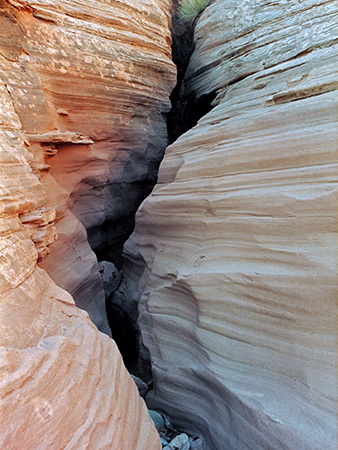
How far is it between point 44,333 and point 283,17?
4.75m

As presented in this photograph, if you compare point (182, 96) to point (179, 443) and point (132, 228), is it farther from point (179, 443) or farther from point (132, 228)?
point (179, 443)

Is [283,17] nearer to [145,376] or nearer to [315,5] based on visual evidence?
[315,5]

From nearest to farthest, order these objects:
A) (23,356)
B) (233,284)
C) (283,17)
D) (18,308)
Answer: (23,356), (18,308), (233,284), (283,17)

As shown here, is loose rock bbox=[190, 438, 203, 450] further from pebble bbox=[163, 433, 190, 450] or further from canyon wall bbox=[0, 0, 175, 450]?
canyon wall bbox=[0, 0, 175, 450]

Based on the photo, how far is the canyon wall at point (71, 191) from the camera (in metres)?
1.52

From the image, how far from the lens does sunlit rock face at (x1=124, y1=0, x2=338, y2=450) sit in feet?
6.57

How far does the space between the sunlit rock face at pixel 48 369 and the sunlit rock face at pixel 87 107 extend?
0.62 m

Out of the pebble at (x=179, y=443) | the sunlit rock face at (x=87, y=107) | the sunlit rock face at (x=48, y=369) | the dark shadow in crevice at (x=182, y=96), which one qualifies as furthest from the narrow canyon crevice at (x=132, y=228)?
the sunlit rock face at (x=48, y=369)

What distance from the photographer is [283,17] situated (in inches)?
158

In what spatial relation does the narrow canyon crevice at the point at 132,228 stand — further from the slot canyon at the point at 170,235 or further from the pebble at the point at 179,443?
the pebble at the point at 179,443

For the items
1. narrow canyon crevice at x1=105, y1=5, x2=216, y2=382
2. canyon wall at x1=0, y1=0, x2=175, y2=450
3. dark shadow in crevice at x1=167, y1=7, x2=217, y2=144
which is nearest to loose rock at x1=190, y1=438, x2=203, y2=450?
canyon wall at x1=0, y1=0, x2=175, y2=450

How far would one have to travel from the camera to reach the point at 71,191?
4105 millimetres

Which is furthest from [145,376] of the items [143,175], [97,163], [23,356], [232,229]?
[143,175]

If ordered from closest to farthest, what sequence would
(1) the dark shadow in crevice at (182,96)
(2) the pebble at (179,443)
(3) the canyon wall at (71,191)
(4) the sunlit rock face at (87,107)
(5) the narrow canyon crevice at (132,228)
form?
(3) the canyon wall at (71,191) < (2) the pebble at (179,443) < (4) the sunlit rock face at (87,107) < (5) the narrow canyon crevice at (132,228) < (1) the dark shadow in crevice at (182,96)
